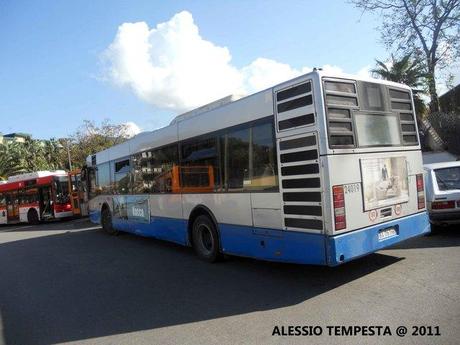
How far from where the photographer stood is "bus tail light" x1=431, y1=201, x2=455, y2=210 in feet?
27.8

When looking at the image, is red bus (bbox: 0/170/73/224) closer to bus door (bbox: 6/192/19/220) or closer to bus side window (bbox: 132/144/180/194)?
bus door (bbox: 6/192/19/220)

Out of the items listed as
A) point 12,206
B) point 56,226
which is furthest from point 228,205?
point 12,206

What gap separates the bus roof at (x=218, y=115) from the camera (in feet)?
21.4

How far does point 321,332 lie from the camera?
179 inches

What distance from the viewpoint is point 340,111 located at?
6.01m

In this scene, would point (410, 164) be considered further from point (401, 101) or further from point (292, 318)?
point (292, 318)

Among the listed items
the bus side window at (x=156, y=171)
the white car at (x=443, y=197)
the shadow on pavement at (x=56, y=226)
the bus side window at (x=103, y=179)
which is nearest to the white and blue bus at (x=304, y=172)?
the bus side window at (x=156, y=171)

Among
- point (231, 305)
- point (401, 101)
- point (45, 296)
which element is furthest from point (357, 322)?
point (45, 296)

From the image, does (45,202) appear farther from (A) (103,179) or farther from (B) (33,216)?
(A) (103,179)

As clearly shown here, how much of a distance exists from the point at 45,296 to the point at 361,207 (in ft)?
17.3

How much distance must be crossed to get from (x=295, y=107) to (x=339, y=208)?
155cm

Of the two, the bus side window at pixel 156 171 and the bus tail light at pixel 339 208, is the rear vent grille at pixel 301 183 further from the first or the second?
the bus side window at pixel 156 171

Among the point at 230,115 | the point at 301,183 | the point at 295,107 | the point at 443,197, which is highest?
the point at 230,115

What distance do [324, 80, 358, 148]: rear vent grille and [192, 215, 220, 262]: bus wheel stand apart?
324 centimetres
